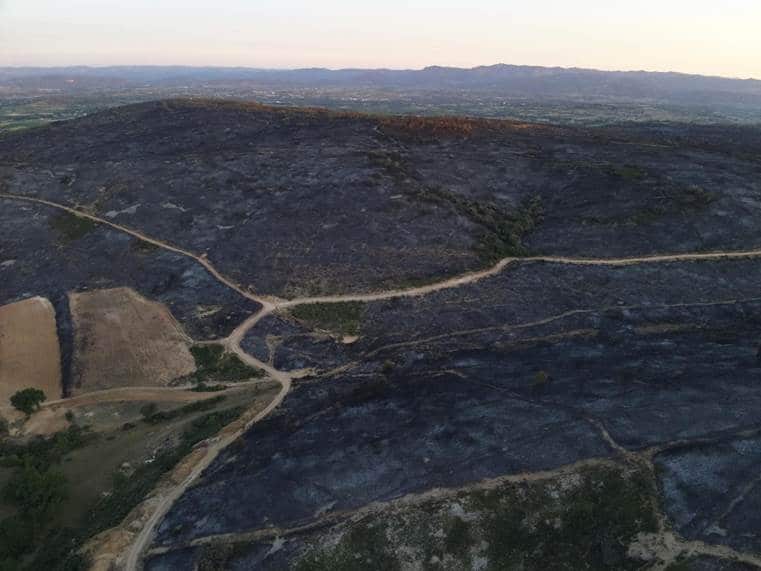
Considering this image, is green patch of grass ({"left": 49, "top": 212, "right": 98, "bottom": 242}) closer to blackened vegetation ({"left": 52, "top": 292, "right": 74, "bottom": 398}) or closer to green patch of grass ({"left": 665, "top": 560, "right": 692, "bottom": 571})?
blackened vegetation ({"left": 52, "top": 292, "right": 74, "bottom": 398})

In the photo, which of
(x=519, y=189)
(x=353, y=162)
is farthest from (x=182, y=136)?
(x=519, y=189)

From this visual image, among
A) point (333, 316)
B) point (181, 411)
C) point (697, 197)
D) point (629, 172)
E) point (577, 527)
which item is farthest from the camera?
point (629, 172)

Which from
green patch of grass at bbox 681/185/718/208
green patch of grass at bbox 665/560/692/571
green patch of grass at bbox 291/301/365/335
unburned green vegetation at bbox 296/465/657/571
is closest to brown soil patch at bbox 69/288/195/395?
green patch of grass at bbox 291/301/365/335

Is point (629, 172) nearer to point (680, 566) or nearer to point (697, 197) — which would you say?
point (697, 197)

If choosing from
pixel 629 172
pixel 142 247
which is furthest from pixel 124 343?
pixel 629 172

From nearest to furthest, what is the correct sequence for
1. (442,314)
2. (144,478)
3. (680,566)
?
(680,566), (144,478), (442,314)
